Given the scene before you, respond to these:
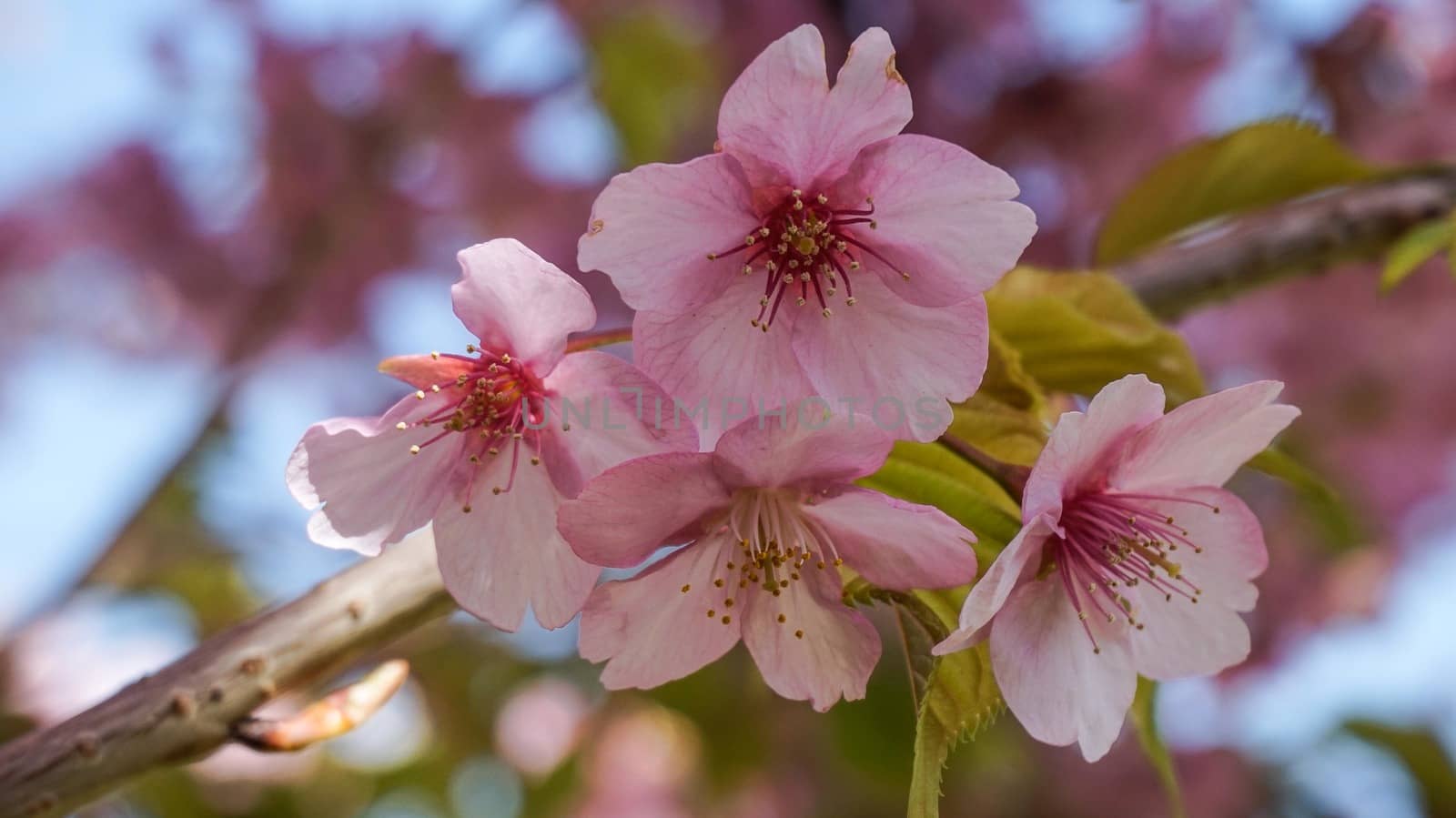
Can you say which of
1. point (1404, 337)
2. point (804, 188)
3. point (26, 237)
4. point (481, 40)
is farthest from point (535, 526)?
point (26, 237)

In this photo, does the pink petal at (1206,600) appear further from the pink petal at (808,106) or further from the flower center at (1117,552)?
the pink petal at (808,106)

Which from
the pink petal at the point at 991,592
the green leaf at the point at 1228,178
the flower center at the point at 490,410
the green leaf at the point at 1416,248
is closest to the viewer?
the pink petal at the point at 991,592

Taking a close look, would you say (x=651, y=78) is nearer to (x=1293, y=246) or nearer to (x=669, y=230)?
(x=1293, y=246)

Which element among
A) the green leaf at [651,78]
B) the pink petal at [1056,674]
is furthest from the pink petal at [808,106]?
the green leaf at [651,78]

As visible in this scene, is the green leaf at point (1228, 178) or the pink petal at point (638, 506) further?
the green leaf at point (1228, 178)

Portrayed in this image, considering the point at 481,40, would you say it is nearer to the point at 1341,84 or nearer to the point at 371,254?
the point at 371,254

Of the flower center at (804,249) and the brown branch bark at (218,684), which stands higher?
the flower center at (804,249)

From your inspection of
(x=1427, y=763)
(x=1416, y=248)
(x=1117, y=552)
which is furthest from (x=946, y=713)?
(x=1427, y=763)

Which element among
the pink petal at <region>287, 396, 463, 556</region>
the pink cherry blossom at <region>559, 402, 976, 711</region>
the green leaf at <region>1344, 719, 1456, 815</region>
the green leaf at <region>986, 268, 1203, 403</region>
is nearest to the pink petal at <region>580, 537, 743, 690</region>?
the pink cherry blossom at <region>559, 402, 976, 711</region>
